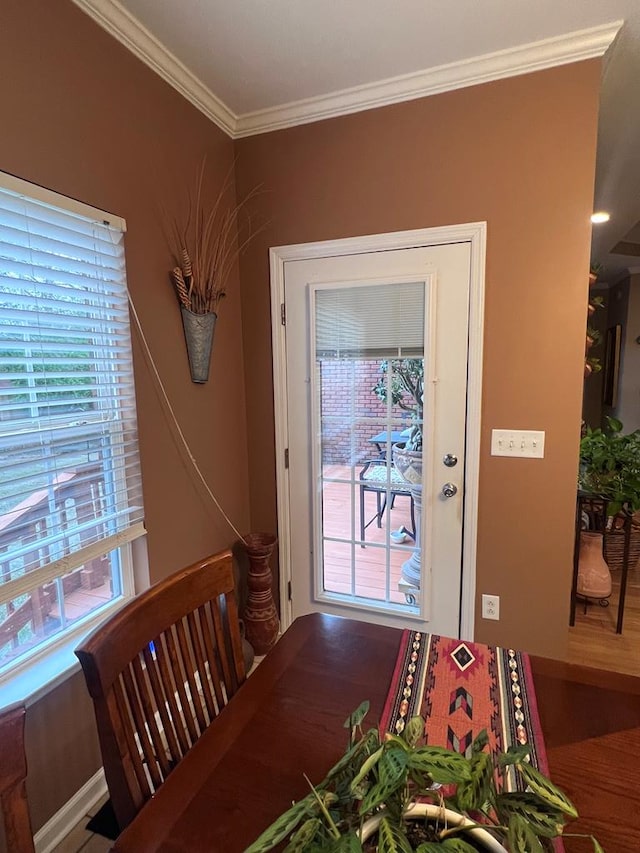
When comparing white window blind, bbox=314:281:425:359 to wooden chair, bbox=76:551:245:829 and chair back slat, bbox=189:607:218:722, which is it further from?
chair back slat, bbox=189:607:218:722

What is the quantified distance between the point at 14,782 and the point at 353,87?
2.40 m

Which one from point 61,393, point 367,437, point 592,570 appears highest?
point 61,393

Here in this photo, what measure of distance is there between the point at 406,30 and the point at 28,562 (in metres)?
2.15

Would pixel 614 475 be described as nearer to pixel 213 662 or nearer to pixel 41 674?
pixel 213 662

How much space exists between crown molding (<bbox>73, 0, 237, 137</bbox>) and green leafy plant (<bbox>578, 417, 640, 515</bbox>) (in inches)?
96.8

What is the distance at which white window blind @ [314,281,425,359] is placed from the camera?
79.7 inches

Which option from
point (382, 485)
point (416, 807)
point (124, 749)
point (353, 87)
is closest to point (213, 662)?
point (124, 749)

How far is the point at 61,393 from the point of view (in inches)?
55.4

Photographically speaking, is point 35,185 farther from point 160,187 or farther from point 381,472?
point 381,472

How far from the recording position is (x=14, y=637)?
132 centimetres

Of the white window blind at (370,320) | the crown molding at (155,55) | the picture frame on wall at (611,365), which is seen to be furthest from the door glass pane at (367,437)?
the picture frame on wall at (611,365)

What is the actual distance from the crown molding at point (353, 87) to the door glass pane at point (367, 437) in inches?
30.3

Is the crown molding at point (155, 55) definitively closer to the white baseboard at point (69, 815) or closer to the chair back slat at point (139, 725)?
the chair back slat at point (139, 725)

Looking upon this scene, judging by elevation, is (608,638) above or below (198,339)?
below
